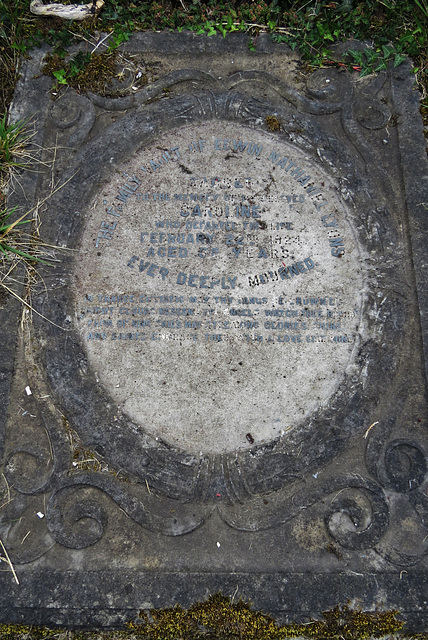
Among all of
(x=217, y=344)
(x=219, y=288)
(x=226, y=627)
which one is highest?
(x=219, y=288)

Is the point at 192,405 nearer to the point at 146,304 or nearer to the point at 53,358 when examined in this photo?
the point at 146,304

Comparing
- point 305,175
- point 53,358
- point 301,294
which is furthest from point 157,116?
point 53,358

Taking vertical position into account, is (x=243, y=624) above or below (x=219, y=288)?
below

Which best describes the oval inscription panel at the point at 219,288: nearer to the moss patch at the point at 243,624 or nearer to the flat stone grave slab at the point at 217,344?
the flat stone grave slab at the point at 217,344

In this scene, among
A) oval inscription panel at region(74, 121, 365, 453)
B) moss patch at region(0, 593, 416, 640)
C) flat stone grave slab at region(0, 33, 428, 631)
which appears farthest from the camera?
oval inscription panel at region(74, 121, 365, 453)

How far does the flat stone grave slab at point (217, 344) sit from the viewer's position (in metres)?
2.66

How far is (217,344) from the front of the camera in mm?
2959

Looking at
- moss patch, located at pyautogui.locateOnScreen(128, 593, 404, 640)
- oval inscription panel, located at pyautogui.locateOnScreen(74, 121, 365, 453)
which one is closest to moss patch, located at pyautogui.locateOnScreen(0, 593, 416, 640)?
moss patch, located at pyautogui.locateOnScreen(128, 593, 404, 640)

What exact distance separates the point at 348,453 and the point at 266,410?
0.61m

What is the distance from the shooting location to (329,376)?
2.95 m

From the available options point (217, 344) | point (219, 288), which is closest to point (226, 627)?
point (217, 344)

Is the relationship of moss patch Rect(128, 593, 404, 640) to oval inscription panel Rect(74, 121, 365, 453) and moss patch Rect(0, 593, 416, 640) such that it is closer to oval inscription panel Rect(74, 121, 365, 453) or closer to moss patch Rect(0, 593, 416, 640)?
moss patch Rect(0, 593, 416, 640)

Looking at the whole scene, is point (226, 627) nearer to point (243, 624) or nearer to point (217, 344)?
point (243, 624)

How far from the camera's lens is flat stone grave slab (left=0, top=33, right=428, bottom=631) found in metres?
2.66
